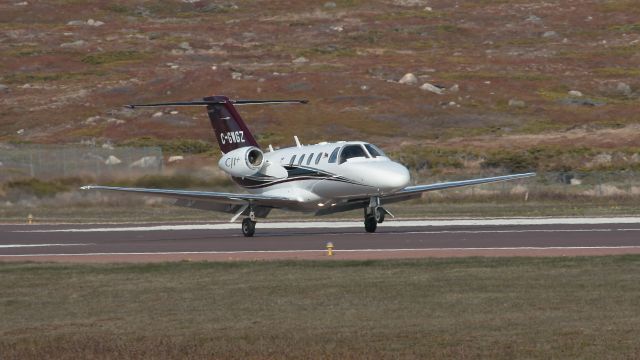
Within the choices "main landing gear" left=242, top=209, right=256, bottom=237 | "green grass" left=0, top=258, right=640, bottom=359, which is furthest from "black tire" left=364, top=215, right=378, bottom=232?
"green grass" left=0, top=258, right=640, bottom=359

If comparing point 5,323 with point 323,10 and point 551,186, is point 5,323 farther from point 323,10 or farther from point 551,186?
point 323,10

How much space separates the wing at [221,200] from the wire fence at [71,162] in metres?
Answer: 21.0

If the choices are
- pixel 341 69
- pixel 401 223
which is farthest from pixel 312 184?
pixel 341 69

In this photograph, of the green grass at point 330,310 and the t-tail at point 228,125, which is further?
the t-tail at point 228,125

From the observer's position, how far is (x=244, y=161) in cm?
4075

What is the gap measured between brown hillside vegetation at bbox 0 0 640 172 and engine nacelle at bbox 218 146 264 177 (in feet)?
120

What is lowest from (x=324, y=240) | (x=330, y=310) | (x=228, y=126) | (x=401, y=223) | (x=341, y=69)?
(x=341, y=69)

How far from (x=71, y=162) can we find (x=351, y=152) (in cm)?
2955

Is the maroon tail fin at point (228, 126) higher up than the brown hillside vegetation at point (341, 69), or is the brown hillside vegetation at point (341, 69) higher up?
the maroon tail fin at point (228, 126)

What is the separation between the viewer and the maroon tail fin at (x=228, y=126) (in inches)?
1663

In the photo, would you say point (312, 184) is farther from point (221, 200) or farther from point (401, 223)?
point (401, 223)

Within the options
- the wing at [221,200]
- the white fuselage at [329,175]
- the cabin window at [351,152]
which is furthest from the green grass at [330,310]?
the cabin window at [351,152]

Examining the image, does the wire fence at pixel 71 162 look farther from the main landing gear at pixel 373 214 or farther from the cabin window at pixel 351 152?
the cabin window at pixel 351 152

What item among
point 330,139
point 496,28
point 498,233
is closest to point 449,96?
point 330,139
